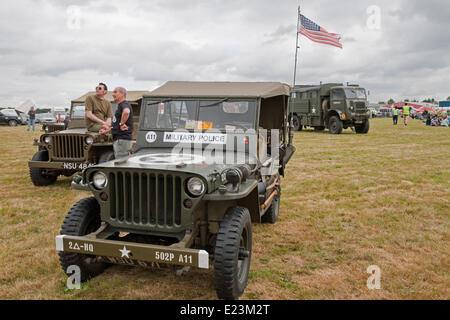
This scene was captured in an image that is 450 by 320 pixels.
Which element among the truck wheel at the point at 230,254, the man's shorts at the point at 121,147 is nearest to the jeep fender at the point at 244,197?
the truck wheel at the point at 230,254

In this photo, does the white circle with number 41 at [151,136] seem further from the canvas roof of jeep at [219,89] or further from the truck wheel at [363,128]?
the truck wheel at [363,128]

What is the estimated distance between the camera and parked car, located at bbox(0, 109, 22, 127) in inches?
1217

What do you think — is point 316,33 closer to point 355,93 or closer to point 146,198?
point 355,93

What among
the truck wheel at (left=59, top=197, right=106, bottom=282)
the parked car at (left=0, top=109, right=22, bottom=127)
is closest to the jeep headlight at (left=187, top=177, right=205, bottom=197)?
the truck wheel at (left=59, top=197, right=106, bottom=282)

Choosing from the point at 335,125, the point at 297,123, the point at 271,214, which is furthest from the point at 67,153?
the point at 297,123

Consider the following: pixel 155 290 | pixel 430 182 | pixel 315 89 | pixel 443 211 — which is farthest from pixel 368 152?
pixel 155 290

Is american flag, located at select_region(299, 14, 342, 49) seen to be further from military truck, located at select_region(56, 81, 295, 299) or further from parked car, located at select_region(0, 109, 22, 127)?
parked car, located at select_region(0, 109, 22, 127)

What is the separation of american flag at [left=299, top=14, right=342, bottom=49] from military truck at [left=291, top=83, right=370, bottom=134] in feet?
18.7

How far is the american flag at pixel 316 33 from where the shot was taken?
1225 cm

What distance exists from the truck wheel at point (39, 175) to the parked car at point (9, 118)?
1076 inches

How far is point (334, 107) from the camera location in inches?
755

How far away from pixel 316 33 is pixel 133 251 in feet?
36.7
